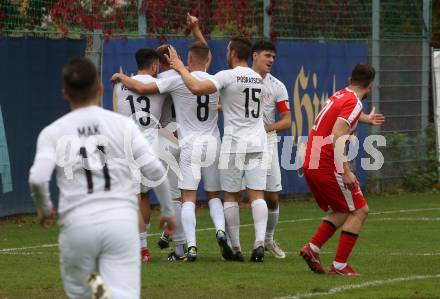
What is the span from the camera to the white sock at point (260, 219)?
1219cm

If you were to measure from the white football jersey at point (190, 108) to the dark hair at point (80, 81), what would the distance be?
5.42 meters

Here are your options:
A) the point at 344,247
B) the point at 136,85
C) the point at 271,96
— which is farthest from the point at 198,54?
the point at 344,247

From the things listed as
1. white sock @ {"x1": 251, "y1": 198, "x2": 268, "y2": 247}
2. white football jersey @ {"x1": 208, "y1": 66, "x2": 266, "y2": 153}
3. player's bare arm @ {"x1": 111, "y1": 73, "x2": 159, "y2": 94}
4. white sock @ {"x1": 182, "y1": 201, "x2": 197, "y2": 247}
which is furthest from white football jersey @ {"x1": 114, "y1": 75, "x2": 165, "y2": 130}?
white sock @ {"x1": 251, "y1": 198, "x2": 268, "y2": 247}

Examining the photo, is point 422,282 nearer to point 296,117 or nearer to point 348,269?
point 348,269

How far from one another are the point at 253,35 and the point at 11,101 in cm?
545

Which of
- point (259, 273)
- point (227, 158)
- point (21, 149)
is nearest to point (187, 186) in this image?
point (227, 158)

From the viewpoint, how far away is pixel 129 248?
666 centimetres

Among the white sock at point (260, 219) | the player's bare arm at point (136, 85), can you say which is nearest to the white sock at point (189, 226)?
the white sock at point (260, 219)

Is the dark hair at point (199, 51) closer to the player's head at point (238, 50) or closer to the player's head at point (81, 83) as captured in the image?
the player's head at point (238, 50)

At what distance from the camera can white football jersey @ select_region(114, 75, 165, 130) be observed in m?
12.6

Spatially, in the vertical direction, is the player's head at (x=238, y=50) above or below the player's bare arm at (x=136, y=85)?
above

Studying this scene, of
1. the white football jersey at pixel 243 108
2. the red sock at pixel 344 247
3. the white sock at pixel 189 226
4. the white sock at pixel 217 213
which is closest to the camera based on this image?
the red sock at pixel 344 247

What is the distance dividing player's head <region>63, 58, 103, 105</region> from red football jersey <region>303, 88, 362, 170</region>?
427cm

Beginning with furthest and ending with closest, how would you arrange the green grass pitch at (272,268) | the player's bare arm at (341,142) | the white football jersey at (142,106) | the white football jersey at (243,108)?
the white football jersey at (142,106), the white football jersey at (243,108), the player's bare arm at (341,142), the green grass pitch at (272,268)
